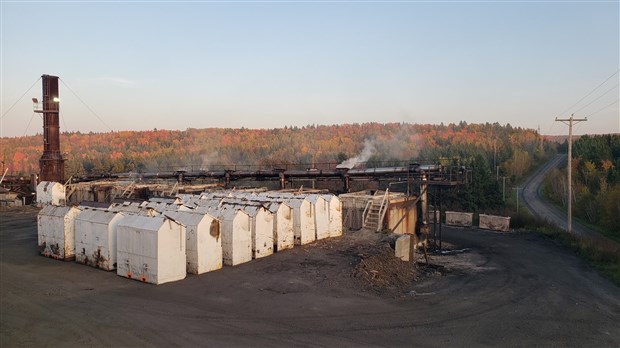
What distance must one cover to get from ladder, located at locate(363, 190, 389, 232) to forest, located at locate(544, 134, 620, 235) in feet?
109

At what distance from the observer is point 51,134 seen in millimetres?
42344

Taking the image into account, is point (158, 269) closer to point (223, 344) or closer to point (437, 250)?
point (223, 344)

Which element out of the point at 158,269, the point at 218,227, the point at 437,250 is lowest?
the point at 437,250

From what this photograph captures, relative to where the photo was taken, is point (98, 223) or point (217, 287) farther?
point (98, 223)

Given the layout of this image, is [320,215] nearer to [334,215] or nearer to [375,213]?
[334,215]

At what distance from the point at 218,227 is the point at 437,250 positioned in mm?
14039

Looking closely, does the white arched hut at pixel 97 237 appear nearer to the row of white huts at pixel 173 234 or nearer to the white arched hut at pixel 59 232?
the row of white huts at pixel 173 234

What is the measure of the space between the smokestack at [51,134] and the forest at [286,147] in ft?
119

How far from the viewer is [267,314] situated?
42.1 feet

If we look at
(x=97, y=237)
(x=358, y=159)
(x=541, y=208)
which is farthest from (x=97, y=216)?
(x=541, y=208)

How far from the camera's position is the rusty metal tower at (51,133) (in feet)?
136

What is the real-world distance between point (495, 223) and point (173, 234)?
88.1 feet

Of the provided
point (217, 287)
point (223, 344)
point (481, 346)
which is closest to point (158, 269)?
point (217, 287)

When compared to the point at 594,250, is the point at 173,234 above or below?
above
